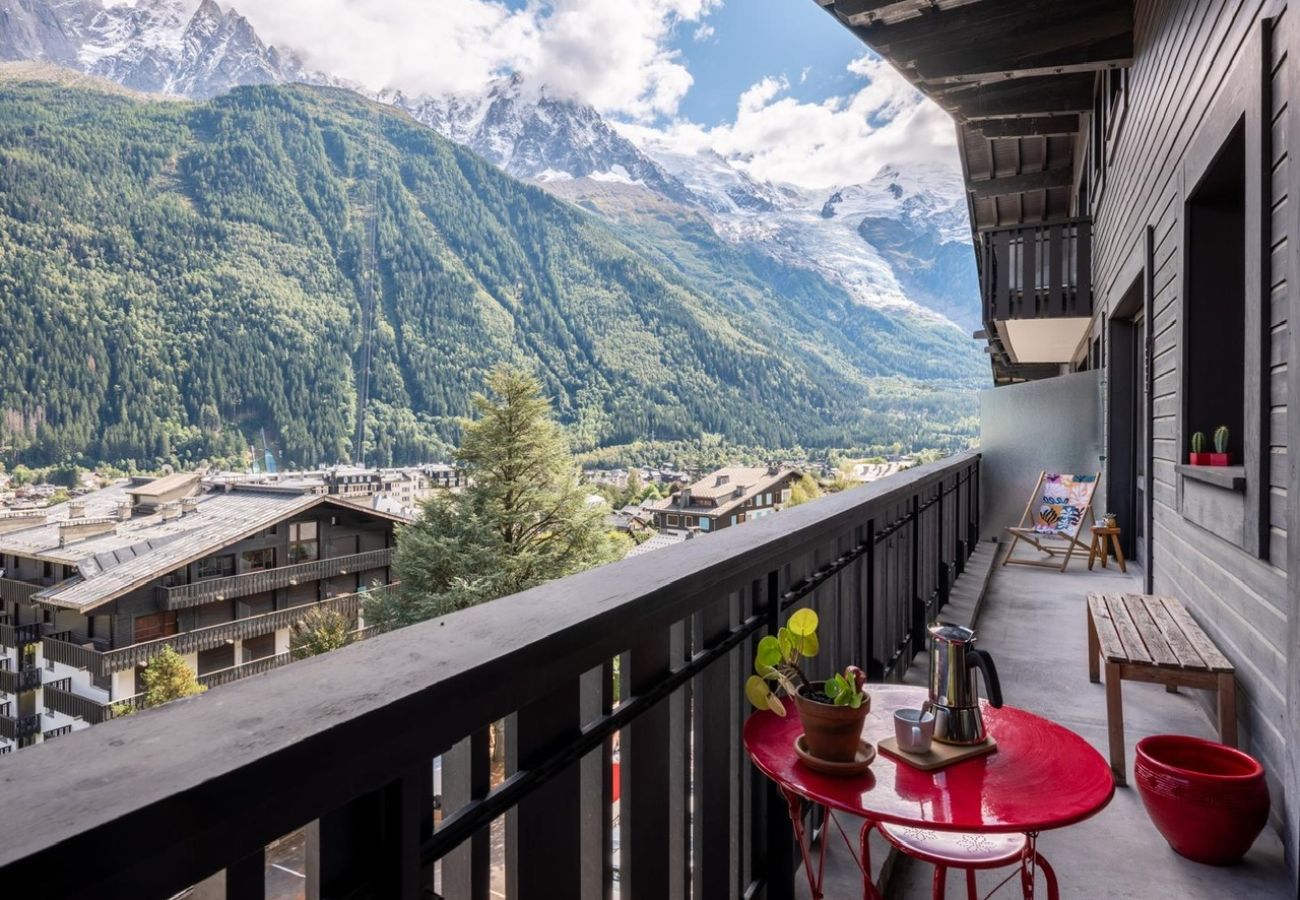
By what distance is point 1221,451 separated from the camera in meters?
2.72

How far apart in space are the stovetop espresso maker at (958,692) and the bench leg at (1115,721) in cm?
121

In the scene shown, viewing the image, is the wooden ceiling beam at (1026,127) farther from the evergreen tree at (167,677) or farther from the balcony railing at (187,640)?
the evergreen tree at (167,677)

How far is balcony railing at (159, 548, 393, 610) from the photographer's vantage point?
64.5 ft

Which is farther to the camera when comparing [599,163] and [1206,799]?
[599,163]

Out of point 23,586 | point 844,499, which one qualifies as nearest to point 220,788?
point 844,499

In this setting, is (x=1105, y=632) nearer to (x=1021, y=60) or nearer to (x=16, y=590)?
(x=1021, y=60)

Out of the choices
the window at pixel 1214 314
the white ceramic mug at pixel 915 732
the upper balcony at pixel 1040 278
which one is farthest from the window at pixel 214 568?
the white ceramic mug at pixel 915 732

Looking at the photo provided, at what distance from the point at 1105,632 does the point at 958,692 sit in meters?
1.67

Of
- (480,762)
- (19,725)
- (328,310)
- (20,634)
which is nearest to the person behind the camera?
(480,762)

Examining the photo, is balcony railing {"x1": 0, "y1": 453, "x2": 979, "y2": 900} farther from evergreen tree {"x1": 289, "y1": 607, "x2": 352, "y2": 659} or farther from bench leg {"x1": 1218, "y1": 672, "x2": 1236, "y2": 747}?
evergreen tree {"x1": 289, "y1": 607, "x2": 352, "y2": 659}

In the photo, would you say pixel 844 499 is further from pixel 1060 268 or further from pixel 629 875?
pixel 1060 268

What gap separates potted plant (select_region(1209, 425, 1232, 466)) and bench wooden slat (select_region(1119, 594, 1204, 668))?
604mm

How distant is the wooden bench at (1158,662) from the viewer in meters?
2.21

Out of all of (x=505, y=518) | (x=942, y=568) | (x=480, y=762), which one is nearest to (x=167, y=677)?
(x=505, y=518)
